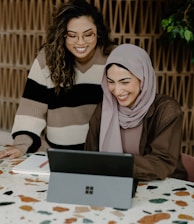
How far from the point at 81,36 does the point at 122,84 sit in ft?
1.72

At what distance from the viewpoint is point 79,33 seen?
8.09ft

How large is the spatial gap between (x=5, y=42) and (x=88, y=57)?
1.31 meters

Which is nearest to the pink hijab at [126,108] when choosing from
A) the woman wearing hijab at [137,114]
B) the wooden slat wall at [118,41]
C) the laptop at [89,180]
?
the woman wearing hijab at [137,114]

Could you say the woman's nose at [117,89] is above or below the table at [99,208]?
above

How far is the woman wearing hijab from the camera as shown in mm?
2004

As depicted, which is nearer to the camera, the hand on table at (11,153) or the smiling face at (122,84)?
the smiling face at (122,84)

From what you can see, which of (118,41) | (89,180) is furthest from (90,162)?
(118,41)

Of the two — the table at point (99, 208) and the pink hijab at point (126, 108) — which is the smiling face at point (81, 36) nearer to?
the pink hijab at point (126, 108)

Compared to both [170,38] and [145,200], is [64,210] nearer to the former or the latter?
[145,200]

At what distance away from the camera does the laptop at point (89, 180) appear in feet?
5.29

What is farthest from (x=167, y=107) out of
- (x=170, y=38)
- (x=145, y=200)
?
(x=170, y=38)

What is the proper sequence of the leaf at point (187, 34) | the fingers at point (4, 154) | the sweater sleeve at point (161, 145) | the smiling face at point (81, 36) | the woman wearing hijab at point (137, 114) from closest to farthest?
the sweater sleeve at point (161, 145), the woman wearing hijab at point (137, 114), the fingers at point (4, 154), the smiling face at point (81, 36), the leaf at point (187, 34)

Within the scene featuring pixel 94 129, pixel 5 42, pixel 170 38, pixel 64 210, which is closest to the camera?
pixel 64 210

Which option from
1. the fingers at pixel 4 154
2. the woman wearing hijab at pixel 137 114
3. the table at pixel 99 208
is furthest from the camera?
the fingers at pixel 4 154
